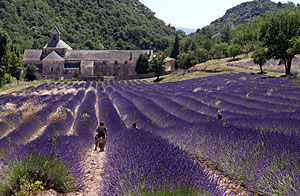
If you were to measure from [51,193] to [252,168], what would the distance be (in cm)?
296

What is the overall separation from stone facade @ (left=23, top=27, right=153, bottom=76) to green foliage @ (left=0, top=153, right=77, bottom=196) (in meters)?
58.1

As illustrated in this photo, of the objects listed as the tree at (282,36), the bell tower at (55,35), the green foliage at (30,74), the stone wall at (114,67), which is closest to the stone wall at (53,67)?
the stone wall at (114,67)

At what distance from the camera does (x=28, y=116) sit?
381 inches

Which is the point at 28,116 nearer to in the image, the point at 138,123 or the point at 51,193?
the point at 138,123

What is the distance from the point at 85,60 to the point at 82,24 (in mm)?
72115

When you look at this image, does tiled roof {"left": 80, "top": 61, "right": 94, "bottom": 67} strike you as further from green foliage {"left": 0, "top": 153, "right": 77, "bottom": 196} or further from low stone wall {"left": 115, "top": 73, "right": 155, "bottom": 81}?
green foliage {"left": 0, "top": 153, "right": 77, "bottom": 196}

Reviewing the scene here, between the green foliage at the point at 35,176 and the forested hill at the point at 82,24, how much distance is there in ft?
314

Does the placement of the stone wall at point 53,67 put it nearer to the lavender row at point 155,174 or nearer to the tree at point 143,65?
the tree at point 143,65

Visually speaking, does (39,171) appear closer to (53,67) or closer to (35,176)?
(35,176)

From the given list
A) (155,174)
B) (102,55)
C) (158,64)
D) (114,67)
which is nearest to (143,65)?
(158,64)

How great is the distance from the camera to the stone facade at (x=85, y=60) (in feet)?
198

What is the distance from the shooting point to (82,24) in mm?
126062

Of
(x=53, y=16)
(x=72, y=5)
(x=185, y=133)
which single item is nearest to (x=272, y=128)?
(x=185, y=133)

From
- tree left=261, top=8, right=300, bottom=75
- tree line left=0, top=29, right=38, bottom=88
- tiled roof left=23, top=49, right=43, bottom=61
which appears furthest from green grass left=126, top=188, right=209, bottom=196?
tiled roof left=23, top=49, right=43, bottom=61
